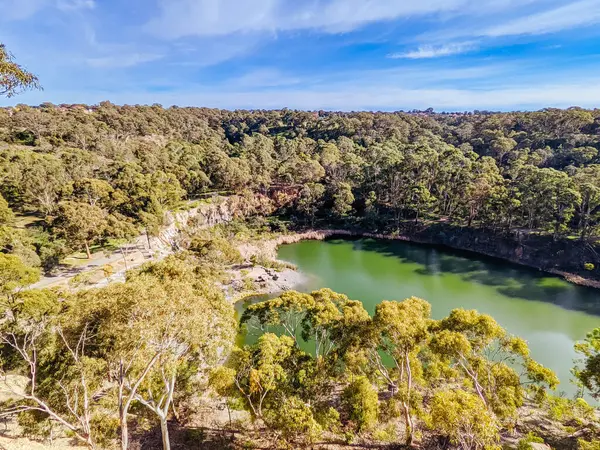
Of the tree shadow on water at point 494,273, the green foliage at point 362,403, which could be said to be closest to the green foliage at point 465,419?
the green foliage at point 362,403

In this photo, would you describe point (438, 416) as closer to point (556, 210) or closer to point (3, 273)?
point (3, 273)

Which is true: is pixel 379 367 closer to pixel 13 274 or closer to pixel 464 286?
pixel 13 274

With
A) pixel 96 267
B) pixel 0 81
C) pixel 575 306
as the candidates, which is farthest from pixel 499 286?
pixel 96 267

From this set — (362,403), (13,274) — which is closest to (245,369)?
(362,403)

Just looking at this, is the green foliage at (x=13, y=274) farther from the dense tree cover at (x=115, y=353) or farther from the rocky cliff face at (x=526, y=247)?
the rocky cliff face at (x=526, y=247)

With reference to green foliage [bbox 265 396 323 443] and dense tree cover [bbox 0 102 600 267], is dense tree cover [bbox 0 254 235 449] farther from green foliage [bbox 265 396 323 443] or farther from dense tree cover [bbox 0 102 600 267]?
dense tree cover [bbox 0 102 600 267]

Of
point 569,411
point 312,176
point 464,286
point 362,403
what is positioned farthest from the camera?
A: point 312,176
